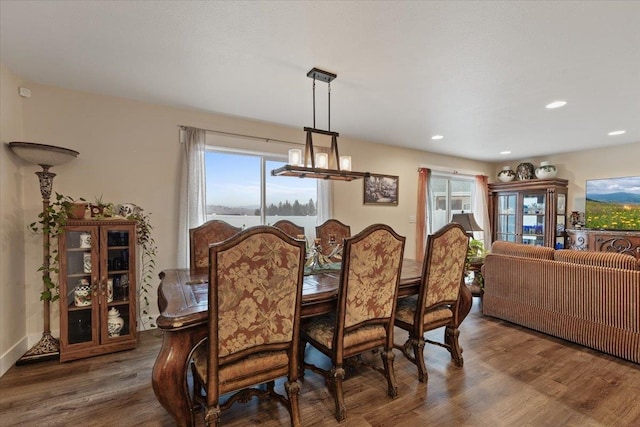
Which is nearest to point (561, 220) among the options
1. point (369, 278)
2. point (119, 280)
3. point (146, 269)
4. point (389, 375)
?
point (389, 375)

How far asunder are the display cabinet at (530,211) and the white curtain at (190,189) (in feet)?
19.2

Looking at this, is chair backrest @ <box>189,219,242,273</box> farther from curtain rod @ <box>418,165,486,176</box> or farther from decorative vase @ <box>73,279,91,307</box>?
curtain rod @ <box>418,165,486,176</box>

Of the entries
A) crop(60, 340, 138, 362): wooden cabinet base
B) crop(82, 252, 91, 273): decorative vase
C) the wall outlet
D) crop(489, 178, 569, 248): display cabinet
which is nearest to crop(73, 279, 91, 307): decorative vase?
crop(82, 252, 91, 273): decorative vase

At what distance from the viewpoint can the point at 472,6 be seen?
1.65m

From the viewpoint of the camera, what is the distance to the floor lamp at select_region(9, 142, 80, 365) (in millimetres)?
2408

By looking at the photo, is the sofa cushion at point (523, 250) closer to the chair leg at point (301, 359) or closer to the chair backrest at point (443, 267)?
the chair backrest at point (443, 267)

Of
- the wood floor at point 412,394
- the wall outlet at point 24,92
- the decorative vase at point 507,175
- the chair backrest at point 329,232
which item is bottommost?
the wood floor at point 412,394

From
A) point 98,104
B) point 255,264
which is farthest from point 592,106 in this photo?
point 98,104

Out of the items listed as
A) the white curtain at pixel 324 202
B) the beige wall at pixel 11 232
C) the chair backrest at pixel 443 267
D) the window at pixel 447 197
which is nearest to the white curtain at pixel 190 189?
the beige wall at pixel 11 232

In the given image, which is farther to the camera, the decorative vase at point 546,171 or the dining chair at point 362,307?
the decorative vase at point 546,171

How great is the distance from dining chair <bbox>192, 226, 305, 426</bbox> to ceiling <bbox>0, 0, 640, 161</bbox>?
1382 mm

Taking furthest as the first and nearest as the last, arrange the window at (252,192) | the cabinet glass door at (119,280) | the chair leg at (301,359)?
the window at (252,192), the cabinet glass door at (119,280), the chair leg at (301,359)

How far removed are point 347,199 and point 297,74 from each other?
2403 millimetres

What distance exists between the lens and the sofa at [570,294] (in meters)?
2.53
